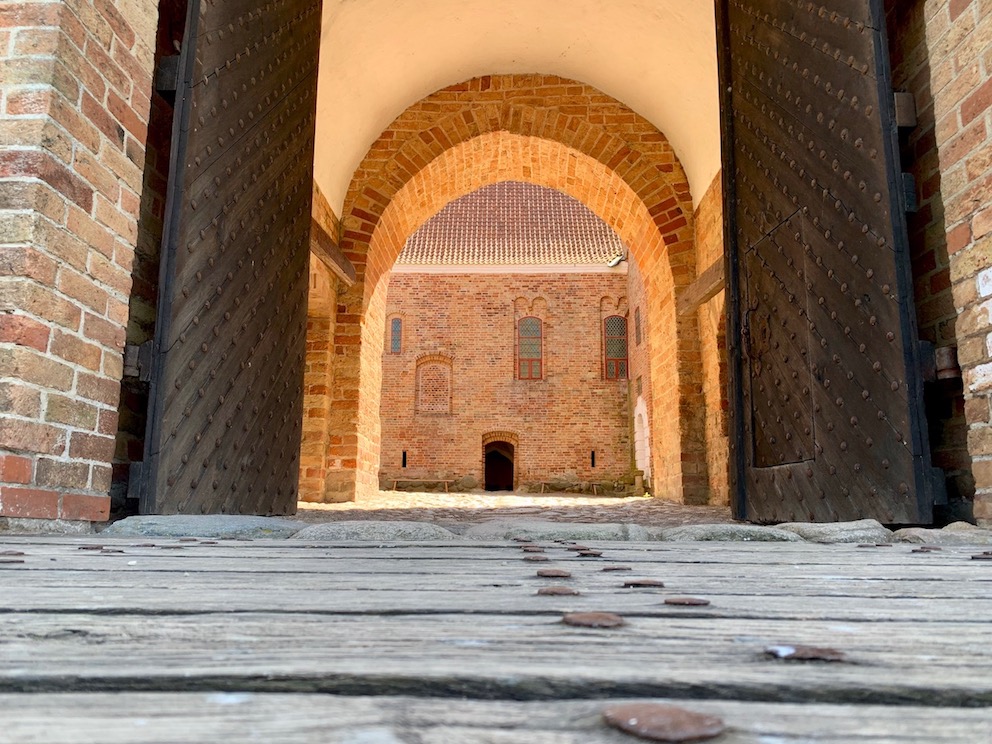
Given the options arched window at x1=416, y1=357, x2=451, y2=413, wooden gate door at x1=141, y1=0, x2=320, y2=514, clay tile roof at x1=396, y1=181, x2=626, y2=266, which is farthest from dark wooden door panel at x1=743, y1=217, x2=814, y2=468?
clay tile roof at x1=396, y1=181, x2=626, y2=266

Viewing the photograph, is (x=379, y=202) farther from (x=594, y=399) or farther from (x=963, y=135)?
(x=594, y=399)

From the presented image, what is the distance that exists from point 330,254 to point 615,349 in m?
14.7

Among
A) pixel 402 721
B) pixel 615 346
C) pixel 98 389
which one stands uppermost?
pixel 615 346

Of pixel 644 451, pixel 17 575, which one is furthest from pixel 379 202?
pixel 644 451

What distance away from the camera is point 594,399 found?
2080 centimetres

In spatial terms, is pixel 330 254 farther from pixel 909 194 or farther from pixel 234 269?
pixel 909 194

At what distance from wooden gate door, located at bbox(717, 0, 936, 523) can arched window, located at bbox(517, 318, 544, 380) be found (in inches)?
655

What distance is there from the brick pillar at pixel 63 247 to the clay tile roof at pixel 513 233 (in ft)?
61.7

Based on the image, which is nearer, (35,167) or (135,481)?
(35,167)

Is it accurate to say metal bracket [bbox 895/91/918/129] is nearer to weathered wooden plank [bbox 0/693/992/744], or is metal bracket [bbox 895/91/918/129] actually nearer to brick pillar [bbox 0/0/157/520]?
brick pillar [bbox 0/0/157/520]

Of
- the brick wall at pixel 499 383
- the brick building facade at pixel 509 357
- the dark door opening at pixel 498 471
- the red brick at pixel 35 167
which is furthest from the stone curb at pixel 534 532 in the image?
the dark door opening at pixel 498 471

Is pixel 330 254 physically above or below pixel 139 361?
above

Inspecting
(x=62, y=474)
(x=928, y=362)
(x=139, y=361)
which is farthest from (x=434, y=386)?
(x=62, y=474)

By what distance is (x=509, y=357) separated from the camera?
2127 centimetres
